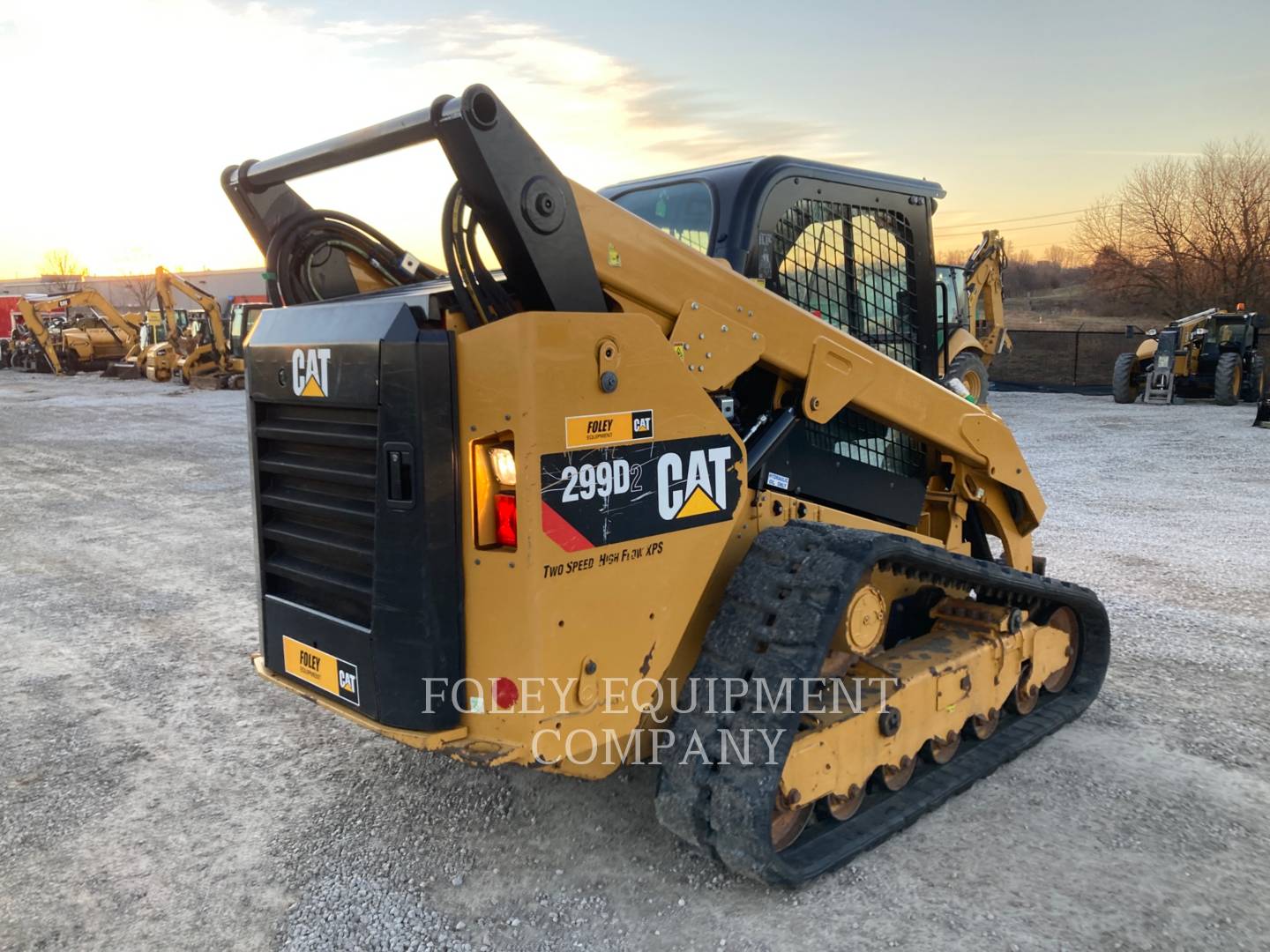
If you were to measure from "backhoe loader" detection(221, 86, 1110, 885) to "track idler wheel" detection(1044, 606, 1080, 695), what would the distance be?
0.71m

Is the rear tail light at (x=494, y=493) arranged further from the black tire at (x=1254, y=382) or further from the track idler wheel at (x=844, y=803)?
the black tire at (x=1254, y=382)

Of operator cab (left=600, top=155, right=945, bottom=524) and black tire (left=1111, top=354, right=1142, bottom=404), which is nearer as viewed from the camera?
operator cab (left=600, top=155, right=945, bottom=524)

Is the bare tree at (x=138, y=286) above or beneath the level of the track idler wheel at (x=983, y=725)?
above

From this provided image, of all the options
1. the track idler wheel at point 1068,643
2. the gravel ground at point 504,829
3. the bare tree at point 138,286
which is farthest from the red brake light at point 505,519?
the bare tree at point 138,286

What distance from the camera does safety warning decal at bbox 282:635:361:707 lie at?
3129 mm

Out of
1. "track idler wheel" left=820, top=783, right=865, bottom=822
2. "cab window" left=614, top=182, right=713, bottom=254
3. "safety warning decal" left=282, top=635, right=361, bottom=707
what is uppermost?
"cab window" left=614, top=182, right=713, bottom=254

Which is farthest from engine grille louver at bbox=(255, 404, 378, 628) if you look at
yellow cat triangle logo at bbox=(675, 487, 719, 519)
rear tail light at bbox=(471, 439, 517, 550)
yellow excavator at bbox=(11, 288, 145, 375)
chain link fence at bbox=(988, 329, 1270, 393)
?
yellow excavator at bbox=(11, 288, 145, 375)

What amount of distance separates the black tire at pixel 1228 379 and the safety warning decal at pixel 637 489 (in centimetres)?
1868

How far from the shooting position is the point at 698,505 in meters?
3.20

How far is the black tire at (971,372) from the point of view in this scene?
14516 millimetres

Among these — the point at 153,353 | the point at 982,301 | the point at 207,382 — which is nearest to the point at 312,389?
the point at 982,301

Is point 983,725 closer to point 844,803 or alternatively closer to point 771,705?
point 844,803

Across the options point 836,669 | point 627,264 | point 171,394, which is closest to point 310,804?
point 836,669

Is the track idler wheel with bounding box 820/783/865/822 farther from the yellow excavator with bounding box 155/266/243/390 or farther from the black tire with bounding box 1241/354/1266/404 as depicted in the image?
the yellow excavator with bounding box 155/266/243/390
